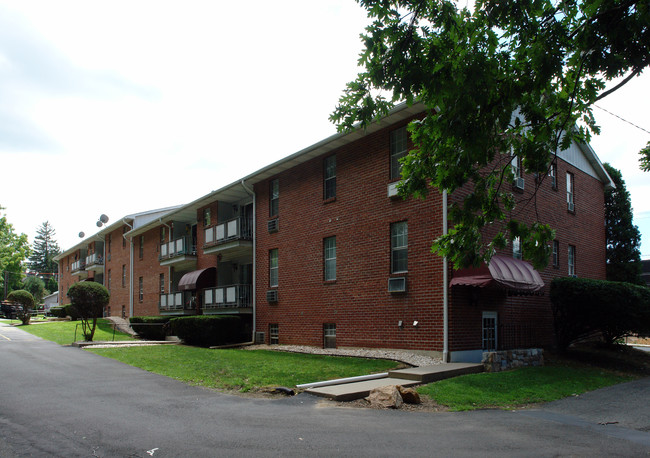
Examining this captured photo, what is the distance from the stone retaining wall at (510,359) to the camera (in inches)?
500

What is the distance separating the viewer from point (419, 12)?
257 inches

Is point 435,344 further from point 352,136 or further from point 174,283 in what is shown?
point 174,283

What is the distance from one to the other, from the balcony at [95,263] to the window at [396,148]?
34.6m

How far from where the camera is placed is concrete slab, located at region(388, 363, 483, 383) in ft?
36.8

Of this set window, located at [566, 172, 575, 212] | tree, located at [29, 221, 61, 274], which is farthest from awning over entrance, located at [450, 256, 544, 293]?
tree, located at [29, 221, 61, 274]

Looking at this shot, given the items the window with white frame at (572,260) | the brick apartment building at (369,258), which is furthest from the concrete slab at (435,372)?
the window with white frame at (572,260)

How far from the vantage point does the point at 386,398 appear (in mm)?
9141

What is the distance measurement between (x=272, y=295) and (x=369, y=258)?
18.4 ft

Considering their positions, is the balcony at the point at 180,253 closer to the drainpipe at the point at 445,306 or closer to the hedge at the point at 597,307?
the drainpipe at the point at 445,306

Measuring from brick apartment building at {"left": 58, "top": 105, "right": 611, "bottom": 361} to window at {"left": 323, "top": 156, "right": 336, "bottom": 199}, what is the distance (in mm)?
39

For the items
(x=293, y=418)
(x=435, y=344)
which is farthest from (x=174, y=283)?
(x=293, y=418)

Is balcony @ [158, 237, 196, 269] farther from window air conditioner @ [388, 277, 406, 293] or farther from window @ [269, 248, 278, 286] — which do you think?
window air conditioner @ [388, 277, 406, 293]

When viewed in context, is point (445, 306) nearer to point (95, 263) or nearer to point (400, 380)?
point (400, 380)

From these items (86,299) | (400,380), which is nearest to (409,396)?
(400,380)
